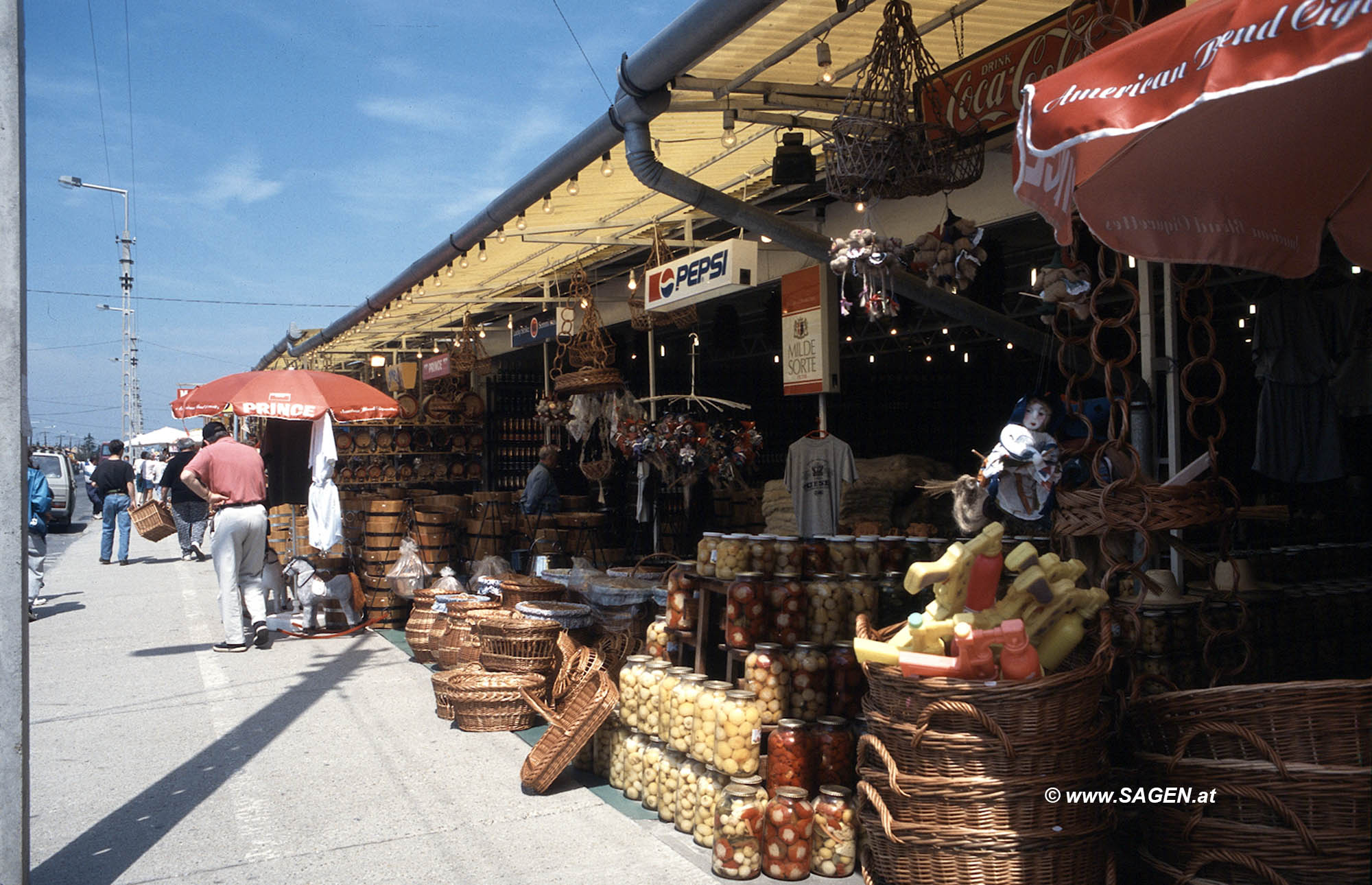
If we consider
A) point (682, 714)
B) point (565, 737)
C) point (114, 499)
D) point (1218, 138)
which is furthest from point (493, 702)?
point (114, 499)

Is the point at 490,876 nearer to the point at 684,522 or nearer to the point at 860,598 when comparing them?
the point at 860,598

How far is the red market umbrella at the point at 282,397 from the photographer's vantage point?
8.66 m

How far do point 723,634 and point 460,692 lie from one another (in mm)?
1935

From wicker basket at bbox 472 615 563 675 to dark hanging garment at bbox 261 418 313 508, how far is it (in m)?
5.11

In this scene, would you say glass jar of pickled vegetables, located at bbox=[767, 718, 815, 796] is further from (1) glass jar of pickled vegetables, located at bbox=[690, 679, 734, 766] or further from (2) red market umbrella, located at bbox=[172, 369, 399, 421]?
(2) red market umbrella, located at bbox=[172, 369, 399, 421]

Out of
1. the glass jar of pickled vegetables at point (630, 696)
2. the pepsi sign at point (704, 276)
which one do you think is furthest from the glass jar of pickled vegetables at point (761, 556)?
the pepsi sign at point (704, 276)

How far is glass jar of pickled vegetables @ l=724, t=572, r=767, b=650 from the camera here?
15.3 feet

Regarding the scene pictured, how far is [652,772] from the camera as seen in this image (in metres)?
4.64

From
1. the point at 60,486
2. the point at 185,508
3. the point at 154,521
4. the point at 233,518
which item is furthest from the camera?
the point at 60,486

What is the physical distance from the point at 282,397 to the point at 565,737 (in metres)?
5.38

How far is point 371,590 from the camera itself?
33.0ft

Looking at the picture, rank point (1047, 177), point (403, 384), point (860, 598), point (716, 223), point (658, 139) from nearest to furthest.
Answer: point (1047, 177) → point (860, 598) → point (658, 139) → point (716, 223) → point (403, 384)

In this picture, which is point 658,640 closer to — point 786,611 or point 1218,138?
point 786,611

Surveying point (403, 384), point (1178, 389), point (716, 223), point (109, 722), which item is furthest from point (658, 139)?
point (403, 384)
